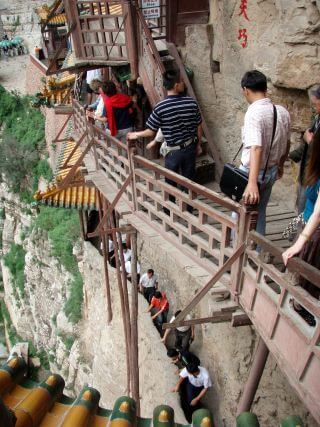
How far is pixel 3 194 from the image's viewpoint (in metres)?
18.4

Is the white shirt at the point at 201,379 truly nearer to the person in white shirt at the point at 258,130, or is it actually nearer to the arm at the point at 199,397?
the arm at the point at 199,397

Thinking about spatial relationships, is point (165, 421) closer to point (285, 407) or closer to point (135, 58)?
point (285, 407)

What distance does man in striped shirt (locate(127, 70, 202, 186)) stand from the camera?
4.15 m

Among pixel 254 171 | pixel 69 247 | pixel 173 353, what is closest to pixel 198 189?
pixel 254 171

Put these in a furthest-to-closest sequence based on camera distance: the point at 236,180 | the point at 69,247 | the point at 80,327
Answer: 1. the point at 69,247
2. the point at 80,327
3. the point at 236,180

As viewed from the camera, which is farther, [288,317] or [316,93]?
[316,93]

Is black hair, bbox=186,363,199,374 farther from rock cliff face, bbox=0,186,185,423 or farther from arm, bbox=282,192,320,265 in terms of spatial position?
arm, bbox=282,192,320,265

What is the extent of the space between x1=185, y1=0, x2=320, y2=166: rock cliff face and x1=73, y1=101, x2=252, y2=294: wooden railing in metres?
1.90

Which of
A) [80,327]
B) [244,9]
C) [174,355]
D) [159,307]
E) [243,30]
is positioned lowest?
[80,327]

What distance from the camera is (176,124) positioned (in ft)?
14.0

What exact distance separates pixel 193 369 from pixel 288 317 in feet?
12.8

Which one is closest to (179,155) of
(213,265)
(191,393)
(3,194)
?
(213,265)

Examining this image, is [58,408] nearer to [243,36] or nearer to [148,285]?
[243,36]


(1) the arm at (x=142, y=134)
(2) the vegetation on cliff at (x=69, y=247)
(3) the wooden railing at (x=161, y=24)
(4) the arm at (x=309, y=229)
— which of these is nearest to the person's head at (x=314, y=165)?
(4) the arm at (x=309, y=229)
